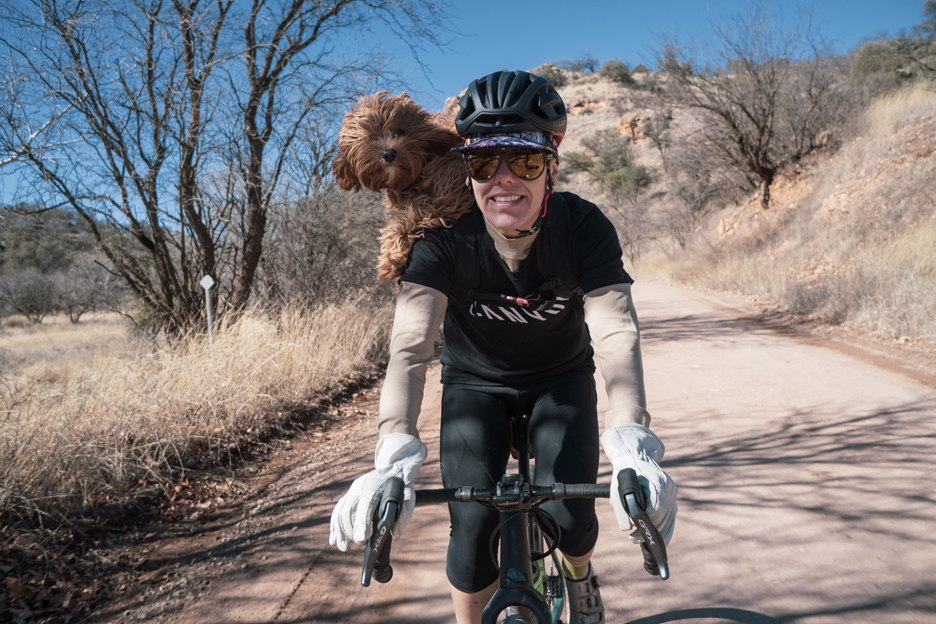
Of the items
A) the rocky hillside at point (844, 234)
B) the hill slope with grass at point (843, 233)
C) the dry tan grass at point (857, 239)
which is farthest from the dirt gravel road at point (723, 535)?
the hill slope with grass at point (843, 233)

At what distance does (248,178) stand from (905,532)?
801 centimetres

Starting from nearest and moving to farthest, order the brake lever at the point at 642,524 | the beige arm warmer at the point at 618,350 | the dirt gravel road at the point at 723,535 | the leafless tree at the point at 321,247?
the brake lever at the point at 642,524, the beige arm warmer at the point at 618,350, the dirt gravel road at the point at 723,535, the leafless tree at the point at 321,247

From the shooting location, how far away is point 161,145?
22.2 feet

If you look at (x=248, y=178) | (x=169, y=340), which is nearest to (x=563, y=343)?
(x=169, y=340)

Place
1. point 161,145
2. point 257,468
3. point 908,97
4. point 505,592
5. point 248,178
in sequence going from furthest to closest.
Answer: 1. point 908,97
2. point 248,178
3. point 161,145
4. point 257,468
5. point 505,592

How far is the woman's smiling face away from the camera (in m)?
1.87

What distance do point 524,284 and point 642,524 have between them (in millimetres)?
993

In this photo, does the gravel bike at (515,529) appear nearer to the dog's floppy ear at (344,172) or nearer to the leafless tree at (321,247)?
the dog's floppy ear at (344,172)

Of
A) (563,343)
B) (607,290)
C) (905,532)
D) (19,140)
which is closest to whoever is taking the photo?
(607,290)

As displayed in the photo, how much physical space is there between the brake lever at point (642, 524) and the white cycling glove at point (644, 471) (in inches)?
1.2

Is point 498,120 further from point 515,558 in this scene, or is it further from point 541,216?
point 515,558

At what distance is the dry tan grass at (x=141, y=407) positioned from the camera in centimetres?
343

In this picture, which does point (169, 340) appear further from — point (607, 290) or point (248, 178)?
point (607, 290)

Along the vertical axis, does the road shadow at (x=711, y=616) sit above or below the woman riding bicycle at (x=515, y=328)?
below
